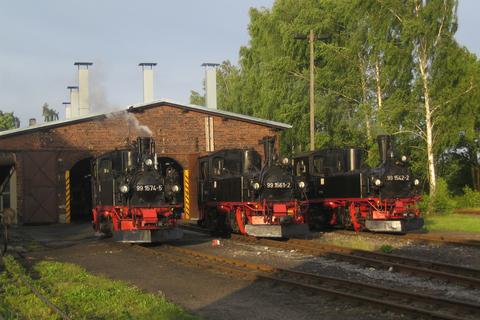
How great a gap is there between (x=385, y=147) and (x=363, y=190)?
154 cm

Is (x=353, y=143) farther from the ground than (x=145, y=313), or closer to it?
farther from the ground

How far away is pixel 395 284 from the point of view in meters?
10.6

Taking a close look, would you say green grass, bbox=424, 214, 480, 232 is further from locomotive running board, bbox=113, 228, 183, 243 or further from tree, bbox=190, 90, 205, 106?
tree, bbox=190, 90, 205, 106

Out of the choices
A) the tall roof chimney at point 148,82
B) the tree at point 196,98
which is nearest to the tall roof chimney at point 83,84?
the tall roof chimney at point 148,82

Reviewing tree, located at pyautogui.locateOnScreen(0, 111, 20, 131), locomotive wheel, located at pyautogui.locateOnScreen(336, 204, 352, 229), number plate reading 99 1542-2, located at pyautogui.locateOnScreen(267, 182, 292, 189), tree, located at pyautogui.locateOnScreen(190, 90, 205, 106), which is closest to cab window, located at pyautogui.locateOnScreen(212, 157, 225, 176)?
number plate reading 99 1542-2, located at pyautogui.locateOnScreen(267, 182, 292, 189)

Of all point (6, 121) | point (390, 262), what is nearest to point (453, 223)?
point (390, 262)

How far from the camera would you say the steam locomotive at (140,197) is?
16234 mm

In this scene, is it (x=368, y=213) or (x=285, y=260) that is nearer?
(x=285, y=260)

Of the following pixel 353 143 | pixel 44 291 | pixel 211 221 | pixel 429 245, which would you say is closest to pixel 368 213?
pixel 429 245

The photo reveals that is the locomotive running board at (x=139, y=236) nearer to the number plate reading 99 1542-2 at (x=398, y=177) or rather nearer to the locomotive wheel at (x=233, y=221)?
the locomotive wheel at (x=233, y=221)

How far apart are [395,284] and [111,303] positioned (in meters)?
4.70

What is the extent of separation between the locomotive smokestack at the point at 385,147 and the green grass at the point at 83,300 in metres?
10.8

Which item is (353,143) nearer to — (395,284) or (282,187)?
(282,187)

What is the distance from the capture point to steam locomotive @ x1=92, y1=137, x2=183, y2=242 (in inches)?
639
